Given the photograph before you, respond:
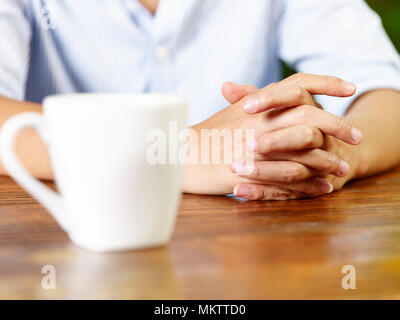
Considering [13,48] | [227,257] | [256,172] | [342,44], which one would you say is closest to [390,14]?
[342,44]

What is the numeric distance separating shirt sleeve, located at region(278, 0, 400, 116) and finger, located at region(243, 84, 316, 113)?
364 mm

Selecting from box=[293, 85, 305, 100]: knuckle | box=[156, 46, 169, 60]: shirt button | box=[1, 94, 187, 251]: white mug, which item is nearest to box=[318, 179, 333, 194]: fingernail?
box=[293, 85, 305, 100]: knuckle

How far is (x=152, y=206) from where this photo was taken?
0.38 m

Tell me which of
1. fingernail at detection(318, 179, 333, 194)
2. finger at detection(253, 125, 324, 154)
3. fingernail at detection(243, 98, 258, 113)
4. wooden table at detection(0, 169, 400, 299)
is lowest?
wooden table at detection(0, 169, 400, 299)

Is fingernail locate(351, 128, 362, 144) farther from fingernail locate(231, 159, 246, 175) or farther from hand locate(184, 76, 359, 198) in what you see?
fingernail locate(231, 159, 246, 175)

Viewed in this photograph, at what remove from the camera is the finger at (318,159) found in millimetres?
608

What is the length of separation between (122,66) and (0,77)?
0.78 feet

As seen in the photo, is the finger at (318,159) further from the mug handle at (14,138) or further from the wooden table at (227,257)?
the mug handle at (14,138)

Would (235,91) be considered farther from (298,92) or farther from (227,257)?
(227,257)

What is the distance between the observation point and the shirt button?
1000 mm

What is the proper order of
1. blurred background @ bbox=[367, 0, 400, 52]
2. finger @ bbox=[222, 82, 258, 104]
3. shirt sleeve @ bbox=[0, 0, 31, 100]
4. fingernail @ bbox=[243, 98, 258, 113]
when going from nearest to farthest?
fingernail @ bbox=[243, 98, 258, 113]
finger @ bbox=[222, 82, 258, 104]
shirt sleeve @ bbox=[0, 0, 31, 100]
blurred background @ bbox=[367, 0, 400, 52]

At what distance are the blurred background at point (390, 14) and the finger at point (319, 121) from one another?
1749 millimetres
